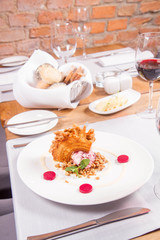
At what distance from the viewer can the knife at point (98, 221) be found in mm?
522

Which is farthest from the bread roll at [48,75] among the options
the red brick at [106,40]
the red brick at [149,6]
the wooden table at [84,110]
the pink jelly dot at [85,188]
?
the red brick at [149,6]

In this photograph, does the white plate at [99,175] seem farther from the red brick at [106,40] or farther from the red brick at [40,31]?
the red brick at [106,40]

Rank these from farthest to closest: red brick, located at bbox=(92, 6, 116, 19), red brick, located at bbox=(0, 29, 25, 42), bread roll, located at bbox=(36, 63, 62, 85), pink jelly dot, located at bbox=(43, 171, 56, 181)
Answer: red brick, located at bbox=(92, 6, 116, 19), red brick, located at bbox=(0, 29, 25, 42), bread roll, located at bbox=(36, 63, 62, 85), pink jelly dot, located at bbox=(43, 171, 56, 181)

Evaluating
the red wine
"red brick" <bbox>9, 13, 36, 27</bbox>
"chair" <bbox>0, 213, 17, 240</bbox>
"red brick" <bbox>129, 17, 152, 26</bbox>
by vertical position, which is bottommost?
"chair" <bbox>0, 213, 17, 240</bbox>

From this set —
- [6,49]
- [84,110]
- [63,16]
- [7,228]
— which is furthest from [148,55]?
[6,49]

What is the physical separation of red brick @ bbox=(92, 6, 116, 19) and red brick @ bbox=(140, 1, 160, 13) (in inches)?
10.8

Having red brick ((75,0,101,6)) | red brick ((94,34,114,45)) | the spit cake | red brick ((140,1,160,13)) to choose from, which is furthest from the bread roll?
red brick ((140,1,160,13))

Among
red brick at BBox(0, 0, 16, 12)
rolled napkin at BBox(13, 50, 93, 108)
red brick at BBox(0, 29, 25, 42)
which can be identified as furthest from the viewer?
red brick at BBox(0, 29, 25, 42)

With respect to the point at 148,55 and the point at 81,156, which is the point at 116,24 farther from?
the point at 81,156

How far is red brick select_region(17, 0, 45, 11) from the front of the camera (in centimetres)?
195

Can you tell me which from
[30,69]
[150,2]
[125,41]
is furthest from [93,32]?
[30,69]

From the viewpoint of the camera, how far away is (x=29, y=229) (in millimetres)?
544

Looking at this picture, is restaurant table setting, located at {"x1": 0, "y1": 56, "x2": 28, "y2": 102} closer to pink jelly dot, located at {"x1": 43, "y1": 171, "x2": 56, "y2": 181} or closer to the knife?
pink jelly dot, located at {"x1": 43, "y1": 171, "x2": 56, "y2": 181}

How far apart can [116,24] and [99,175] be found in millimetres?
1846
